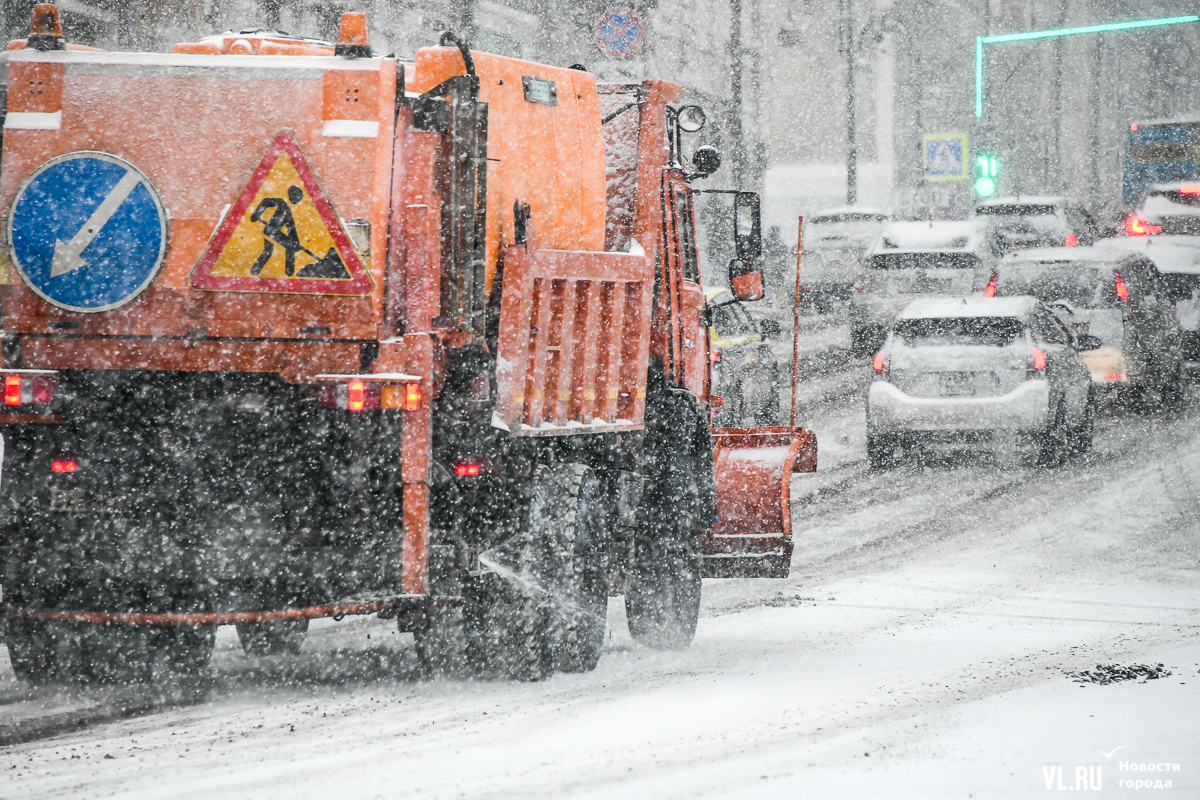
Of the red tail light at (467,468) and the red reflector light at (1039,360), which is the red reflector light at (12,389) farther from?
the red reflector light at (1039,360)

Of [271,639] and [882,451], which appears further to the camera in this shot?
[882,451]

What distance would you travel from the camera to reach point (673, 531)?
345 inches

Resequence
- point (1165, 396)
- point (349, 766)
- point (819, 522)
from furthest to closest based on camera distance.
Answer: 1. point (1165, 396)
2. point (819, 522)
3. point (349, 766)

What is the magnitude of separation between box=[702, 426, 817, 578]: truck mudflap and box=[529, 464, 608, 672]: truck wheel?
1.49m

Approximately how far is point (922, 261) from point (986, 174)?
45.9ft

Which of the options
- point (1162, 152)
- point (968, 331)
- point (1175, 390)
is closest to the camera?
point (968, 331)

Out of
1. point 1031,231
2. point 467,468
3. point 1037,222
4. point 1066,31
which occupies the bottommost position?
point 467,468

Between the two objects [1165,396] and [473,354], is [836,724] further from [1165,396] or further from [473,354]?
[1165,396]

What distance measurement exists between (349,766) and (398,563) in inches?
50.4

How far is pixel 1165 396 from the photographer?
1897 cm

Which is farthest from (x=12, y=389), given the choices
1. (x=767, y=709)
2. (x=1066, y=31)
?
(x=1066, y=31)

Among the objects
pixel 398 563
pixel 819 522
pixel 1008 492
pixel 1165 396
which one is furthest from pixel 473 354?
pixel 1165 396

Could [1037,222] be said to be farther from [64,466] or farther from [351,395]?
[64,466]

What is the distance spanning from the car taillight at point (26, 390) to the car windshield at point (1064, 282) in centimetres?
1318
